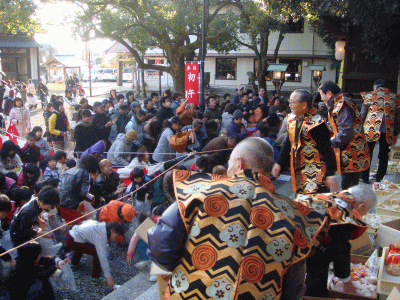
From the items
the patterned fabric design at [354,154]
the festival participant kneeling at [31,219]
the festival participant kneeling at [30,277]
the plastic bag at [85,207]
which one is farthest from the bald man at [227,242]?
the plastic bag at [85,207]

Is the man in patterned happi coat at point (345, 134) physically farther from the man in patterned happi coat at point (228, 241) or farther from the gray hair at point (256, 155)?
the man in patterned happi coat at point (228, 241)

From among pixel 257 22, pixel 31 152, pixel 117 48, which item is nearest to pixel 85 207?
pixel 31 152

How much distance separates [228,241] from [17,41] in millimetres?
30432

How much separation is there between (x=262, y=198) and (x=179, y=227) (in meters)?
0.44

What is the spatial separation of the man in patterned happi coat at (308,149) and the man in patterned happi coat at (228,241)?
2.15m

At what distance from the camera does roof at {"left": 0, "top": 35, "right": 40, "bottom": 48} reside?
2742cm

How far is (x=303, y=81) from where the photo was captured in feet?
107

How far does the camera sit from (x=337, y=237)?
261 centimetres

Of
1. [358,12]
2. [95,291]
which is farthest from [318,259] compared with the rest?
[358,12]

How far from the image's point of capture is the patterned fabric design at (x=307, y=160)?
13.4ft

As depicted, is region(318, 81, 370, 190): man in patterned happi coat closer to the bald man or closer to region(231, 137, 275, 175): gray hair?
region(231, 137, 275, 175): gray hair

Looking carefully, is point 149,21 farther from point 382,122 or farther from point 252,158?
point 252,158

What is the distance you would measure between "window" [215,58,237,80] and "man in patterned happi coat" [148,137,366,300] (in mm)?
33695

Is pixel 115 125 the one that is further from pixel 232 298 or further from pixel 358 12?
pixel 232 298
